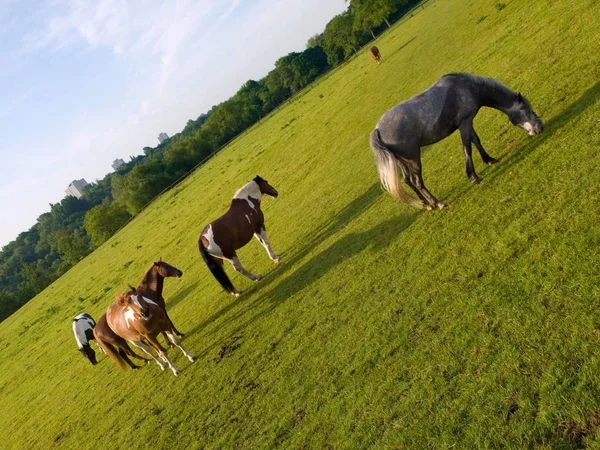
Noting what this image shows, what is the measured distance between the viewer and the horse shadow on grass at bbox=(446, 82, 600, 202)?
6719 mm

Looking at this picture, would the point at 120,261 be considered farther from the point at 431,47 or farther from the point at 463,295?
the point at 463,295

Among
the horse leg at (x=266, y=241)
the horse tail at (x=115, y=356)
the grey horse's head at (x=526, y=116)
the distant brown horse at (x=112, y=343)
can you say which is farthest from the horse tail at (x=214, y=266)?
the grey horse's head at (x=526, y=116)

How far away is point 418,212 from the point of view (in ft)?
24.8

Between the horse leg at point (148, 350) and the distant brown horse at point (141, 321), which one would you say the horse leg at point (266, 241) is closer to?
the distant brown horse at point (141, 321)

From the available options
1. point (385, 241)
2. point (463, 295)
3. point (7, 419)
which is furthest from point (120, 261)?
point (463, 295)

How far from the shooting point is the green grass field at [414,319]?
3.52 m

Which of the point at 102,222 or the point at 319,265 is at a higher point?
the point at 102,222

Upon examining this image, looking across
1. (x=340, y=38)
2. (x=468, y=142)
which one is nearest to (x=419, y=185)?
(x=468, y=142)

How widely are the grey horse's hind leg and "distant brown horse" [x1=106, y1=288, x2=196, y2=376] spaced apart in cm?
581

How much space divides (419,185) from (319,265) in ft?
9.05

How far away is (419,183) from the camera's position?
7152 millimetres

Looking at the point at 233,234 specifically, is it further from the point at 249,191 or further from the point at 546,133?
the point at 546,133

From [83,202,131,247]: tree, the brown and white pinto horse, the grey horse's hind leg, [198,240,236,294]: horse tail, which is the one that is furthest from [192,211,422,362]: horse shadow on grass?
[83,202,131,247]: tree

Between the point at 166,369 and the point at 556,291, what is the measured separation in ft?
25.6
